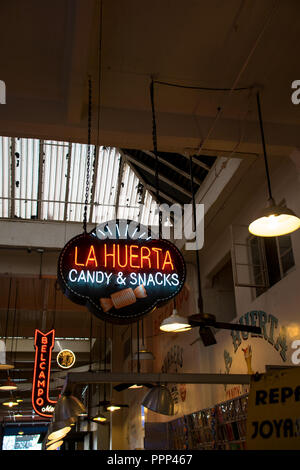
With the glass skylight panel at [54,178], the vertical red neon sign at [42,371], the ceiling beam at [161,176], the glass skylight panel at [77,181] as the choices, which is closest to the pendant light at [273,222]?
the ceiling beam at [161,176]

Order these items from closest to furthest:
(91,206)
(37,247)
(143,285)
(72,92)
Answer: (143,285) < (72,92) < (37,247) < (91,206)

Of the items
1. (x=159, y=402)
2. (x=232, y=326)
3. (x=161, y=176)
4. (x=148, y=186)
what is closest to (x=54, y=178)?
(x=148, y=186)

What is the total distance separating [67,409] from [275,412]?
382 cm

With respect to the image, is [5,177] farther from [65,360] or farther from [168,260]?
[168,260]

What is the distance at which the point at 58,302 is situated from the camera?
1537 centimetres

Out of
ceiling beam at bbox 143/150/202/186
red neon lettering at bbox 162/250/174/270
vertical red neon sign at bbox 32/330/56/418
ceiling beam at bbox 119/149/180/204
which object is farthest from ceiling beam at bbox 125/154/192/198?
red neon lettering at bbox 162/250/174/270

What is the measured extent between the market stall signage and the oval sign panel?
70.7 inches

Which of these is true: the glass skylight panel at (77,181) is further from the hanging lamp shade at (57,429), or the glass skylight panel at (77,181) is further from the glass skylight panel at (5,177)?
the hanging lamp shade at (57,429)

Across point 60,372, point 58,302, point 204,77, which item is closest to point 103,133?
point 204,77

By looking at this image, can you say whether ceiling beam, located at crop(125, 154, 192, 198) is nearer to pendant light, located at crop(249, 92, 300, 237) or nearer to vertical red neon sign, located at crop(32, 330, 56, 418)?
vertical red neon sign, located at crop(32, 330, 56, 418)

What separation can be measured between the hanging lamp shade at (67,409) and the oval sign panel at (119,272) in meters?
2.11

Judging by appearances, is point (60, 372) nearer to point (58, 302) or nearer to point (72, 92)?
point (58, 302)

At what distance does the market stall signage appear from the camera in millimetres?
2725

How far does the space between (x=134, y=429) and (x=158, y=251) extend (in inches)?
499
